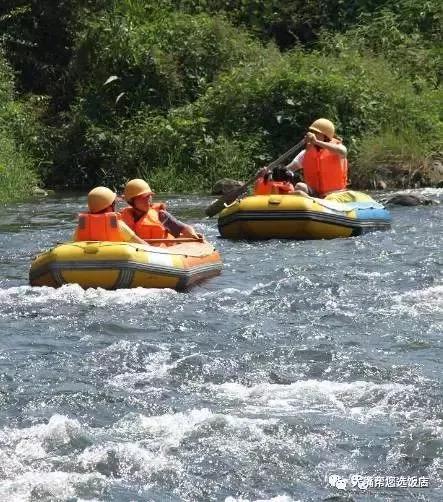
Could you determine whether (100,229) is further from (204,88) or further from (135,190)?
(204,88)

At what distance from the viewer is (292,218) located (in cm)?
1306

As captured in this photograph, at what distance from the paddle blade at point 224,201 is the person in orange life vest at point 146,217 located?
2.89 metres

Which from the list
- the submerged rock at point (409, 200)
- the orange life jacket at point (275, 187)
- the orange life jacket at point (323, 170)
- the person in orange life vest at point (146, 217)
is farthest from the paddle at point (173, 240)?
the submerged rock at point (409, 200)

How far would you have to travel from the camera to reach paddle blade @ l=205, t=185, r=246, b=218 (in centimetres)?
1433

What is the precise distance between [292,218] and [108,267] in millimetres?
3561

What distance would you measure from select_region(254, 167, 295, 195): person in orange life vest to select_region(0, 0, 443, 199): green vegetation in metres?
5.10

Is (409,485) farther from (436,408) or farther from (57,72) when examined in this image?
(57,72)

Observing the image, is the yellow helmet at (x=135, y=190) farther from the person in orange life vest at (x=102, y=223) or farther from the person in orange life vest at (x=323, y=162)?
the person in orange life vest at (x=323, y=162)

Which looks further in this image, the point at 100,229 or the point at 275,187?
the point at 275,187

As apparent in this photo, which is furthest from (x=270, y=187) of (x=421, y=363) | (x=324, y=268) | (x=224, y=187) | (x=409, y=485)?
(x=409, y=485)

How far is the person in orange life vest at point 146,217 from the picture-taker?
35.8 feet

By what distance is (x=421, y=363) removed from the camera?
7680 mm

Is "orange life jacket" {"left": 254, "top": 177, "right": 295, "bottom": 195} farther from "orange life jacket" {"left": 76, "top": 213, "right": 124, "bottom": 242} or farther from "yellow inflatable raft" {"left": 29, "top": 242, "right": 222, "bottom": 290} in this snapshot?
→ "orange life jacket" {"left": 76, "top": 213, "right": 124, "bottom": 242}

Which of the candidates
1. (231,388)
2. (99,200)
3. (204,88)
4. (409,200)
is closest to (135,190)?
(99,200)
